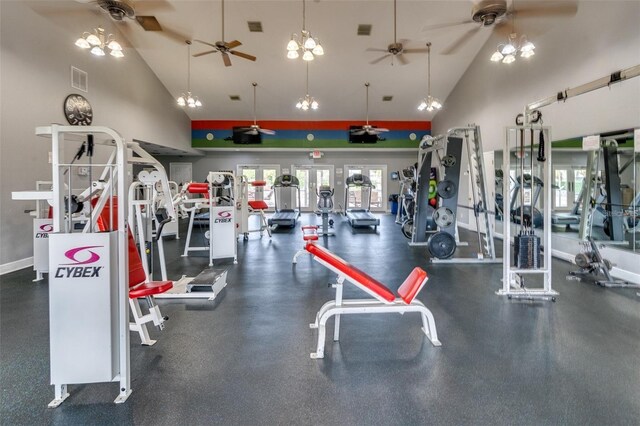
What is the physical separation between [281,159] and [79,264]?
11.2 meters

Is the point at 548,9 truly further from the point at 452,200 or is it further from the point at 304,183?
the point at 304,183

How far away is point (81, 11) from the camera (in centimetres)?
602

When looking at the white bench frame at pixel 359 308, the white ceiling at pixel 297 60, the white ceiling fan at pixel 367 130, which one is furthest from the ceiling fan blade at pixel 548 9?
the white bench frame at pixel 359 308

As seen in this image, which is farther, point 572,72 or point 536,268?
point 572,72

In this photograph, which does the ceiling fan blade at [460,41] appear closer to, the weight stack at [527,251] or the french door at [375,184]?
the french door at [375,184]

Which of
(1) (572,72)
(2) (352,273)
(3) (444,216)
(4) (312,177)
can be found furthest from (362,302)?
(4) (312,177)

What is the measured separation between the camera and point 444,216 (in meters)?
5.29

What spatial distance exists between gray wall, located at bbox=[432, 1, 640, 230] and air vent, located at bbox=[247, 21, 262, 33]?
525 cm

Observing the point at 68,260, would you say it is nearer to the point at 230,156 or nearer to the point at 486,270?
the point at 486,270

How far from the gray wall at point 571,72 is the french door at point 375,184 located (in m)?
5.10

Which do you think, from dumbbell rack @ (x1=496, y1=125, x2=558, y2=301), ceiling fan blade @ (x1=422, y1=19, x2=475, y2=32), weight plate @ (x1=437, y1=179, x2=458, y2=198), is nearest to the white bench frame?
dumbbell rack @ (x1=496, y1=125, x2=558, y2=301)

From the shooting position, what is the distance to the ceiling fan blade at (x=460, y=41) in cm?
733

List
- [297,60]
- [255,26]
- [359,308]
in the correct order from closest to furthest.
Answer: [359,308]
[255,26]
[297,60]

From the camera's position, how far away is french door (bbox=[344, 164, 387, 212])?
1286cm
